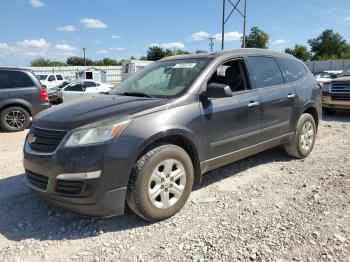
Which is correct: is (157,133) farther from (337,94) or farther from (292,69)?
(337,94)

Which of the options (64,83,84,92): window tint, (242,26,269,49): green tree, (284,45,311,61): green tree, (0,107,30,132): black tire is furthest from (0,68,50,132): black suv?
(284,45,311,61): green tree

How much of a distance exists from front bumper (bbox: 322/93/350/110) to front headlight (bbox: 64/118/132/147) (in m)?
9.01

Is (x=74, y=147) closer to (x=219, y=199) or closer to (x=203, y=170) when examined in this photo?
(x=203, y=170)

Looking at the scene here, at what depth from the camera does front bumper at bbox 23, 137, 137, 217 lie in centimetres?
334

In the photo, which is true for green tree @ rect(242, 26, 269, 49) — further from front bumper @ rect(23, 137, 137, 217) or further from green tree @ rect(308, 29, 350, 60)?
front bumper @ rect(23, 137, 137, 217)

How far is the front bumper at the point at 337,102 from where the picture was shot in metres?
10.6

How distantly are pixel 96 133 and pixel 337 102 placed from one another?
9291 mm

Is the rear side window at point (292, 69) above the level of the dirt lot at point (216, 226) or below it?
above

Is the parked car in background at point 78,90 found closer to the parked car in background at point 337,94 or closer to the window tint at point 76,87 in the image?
the window tint at point 76,87

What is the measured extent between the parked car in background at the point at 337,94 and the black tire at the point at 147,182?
8.41m

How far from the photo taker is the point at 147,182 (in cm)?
358

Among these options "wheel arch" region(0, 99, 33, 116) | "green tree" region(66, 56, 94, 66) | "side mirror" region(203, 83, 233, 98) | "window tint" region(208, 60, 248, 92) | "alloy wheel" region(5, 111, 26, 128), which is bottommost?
"alloy wheel" region(5, 111, 26, 128)

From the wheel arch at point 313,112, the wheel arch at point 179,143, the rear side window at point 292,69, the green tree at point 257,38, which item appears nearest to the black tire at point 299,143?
the wheel arch at point 313,112

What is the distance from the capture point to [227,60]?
471 centimetres
